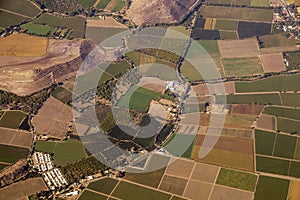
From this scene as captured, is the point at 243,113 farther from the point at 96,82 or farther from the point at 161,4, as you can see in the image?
the point at 161,4

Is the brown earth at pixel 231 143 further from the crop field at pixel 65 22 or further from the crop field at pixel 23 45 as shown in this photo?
the crop field at pixel 65 22

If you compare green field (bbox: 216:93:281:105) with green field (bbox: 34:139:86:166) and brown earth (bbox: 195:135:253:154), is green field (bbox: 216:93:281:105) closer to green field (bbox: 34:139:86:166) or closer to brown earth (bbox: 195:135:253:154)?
brown earth (bbox: 195:135:253:154)

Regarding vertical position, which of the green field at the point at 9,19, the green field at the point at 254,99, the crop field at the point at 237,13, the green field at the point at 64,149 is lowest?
the green field at the point at 254,99

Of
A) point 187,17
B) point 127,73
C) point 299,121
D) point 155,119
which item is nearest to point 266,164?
point 299,121

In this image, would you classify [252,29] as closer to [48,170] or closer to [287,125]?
[287,125]

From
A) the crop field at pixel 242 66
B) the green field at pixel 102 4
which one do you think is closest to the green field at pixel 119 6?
the green field at pixel 102 4
